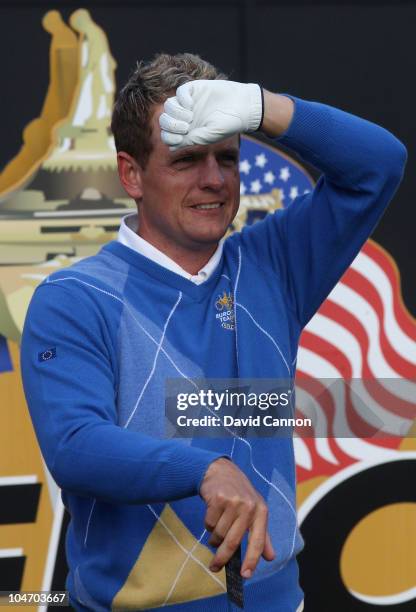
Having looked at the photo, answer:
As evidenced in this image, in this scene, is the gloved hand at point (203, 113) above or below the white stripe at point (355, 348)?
above

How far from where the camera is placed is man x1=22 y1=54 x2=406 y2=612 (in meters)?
1.68

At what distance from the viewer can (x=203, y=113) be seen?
1.68 metres

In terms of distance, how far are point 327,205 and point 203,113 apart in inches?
12.6

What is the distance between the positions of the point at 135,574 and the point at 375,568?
50.5 inches

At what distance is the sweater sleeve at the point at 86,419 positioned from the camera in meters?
1.49

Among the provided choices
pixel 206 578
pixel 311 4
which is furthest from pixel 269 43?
pixel 206 578

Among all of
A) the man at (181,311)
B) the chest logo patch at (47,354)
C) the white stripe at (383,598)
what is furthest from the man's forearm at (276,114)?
the white stripe at (383,598)

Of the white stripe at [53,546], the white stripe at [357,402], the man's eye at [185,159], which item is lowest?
the white stripe at [53,546]

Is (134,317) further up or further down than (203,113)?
further down

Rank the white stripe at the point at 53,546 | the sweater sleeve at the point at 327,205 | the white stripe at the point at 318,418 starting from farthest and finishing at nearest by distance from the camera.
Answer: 1. the white stripe at the point at 53,546
2. the white stripe at the point at 318,418
3. the sweater sleeve at the point at 327,205

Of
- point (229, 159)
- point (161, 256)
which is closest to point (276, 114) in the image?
point (229, 159)

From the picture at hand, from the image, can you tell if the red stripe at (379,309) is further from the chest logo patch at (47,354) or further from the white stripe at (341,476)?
the chest logo patch at (47,354)

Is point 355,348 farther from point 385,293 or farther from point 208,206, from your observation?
point 208,206

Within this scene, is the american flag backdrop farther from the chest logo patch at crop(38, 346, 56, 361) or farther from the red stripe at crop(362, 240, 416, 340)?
the chest logo patch at crop(38, 346, 56, 361)
